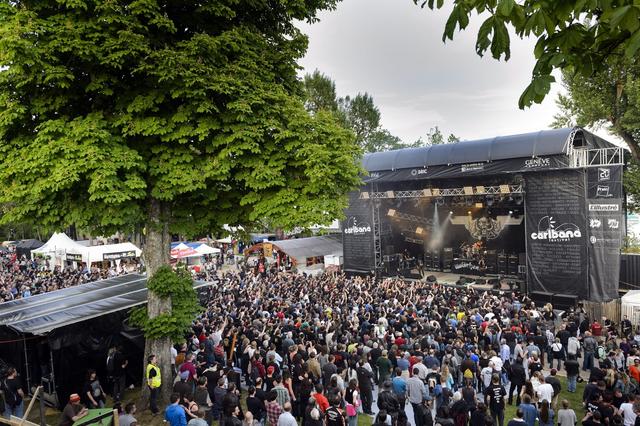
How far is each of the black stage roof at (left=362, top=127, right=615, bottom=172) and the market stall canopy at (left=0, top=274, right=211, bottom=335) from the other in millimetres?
14520

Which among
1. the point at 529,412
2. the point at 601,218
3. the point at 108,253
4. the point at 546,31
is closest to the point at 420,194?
the point at 601,218

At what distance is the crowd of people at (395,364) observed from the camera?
8164 mm

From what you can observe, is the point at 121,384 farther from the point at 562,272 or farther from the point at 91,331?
the point at 562,272

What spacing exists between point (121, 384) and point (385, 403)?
740cm

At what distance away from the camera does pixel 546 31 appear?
293 centimetres

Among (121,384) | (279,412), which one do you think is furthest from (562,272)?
(121,384)

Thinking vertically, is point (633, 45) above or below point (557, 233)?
above

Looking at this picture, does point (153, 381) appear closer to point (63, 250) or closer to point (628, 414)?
point (628, 414)

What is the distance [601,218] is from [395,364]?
1326 cm

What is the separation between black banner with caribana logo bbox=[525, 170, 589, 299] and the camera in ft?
62.1

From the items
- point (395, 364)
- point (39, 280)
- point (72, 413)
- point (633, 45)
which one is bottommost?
point (395, 364)

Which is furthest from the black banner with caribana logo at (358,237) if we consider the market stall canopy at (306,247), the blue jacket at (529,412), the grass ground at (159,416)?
the blue jacket at (529,412)

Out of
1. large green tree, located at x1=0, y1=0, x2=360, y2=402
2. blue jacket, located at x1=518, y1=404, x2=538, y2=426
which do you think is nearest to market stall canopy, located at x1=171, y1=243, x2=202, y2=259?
large green tree, located at x1=0, y1=0, x2=360, y2=402

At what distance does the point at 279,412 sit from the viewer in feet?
26.7
